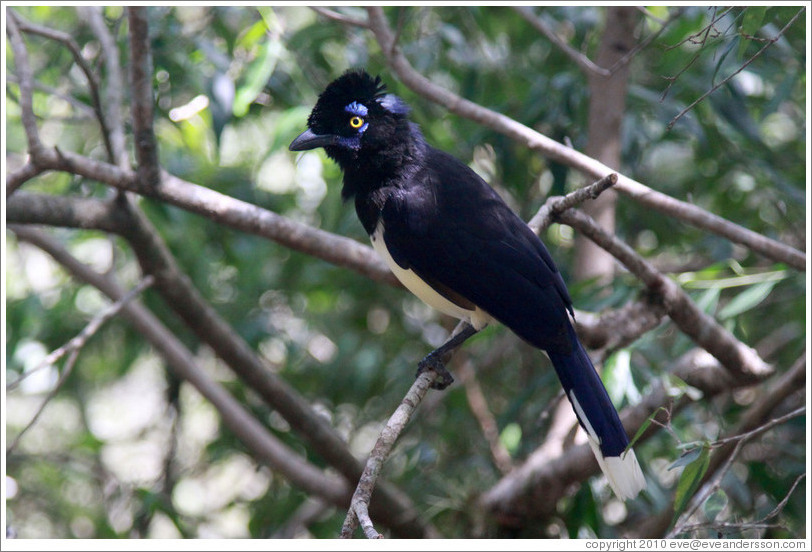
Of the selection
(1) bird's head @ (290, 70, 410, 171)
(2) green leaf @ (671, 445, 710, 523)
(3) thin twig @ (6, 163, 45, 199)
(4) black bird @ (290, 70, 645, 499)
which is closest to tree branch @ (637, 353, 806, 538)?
(4) black bird @ (290, 70, 645, 499)

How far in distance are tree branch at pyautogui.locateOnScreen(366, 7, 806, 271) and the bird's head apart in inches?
5.4

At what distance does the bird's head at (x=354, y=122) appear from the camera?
3.31 m

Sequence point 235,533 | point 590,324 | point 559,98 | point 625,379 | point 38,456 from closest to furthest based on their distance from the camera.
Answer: point 625,379 < point 590,324 < point 559,98 < point 38,456 < point 235,533

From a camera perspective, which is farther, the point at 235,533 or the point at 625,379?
the point at 235,533

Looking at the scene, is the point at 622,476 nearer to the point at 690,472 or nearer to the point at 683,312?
the point at 690,472

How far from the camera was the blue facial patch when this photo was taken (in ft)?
10.9

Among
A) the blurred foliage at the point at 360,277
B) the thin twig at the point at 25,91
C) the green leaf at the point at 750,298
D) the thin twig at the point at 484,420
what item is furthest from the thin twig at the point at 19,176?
the green leaf at the point at 750,298

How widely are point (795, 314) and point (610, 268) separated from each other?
0.96m

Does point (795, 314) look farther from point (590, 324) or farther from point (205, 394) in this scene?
point (205, 394)

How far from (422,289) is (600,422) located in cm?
80

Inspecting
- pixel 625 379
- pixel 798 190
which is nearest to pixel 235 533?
pixel 625 379

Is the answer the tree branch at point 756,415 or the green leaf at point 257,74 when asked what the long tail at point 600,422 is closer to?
the tree branch at point 756,415

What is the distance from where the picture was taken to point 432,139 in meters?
4.38

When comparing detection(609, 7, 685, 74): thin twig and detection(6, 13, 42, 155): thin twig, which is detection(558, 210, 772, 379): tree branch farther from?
detection(6, 13, 42, 155): thin twig
